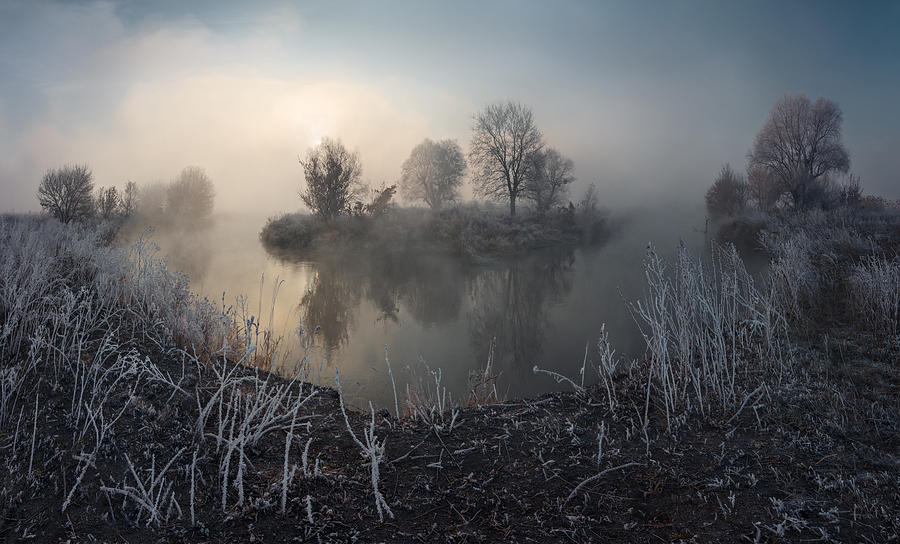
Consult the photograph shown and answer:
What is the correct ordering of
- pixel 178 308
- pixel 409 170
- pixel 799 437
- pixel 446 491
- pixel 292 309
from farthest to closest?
pixel 409 170
pixel 292 309
pixel 178 308
pixel 799 437
pixel 446 491

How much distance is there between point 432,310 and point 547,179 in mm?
27571

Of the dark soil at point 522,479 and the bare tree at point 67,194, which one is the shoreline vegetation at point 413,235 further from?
the dark soil at point 522,479

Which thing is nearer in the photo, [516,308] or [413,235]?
[516,308]

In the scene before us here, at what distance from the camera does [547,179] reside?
35125mm

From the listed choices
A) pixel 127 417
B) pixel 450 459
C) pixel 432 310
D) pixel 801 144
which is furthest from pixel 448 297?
pixel 801 144

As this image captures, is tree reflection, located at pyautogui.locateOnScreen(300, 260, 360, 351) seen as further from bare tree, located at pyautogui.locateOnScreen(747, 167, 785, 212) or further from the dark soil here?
bare tree, located at pyautogui.locateOnScreen(747, 167, 785, 212)

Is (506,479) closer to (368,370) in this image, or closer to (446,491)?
(446,491)

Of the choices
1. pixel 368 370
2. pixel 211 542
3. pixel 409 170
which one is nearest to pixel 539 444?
pixel 211 542

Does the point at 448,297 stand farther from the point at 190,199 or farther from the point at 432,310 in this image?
the point at 190,199

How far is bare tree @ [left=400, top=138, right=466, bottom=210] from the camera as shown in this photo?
42344 mm

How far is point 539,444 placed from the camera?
3.33 metres

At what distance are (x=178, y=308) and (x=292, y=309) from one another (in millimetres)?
4021

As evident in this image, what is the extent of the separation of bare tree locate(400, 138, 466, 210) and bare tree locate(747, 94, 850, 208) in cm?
2439

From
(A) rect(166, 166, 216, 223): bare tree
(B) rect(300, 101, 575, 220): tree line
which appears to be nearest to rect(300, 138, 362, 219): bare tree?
(B) rect(300, 101, 575, 220): tree line
